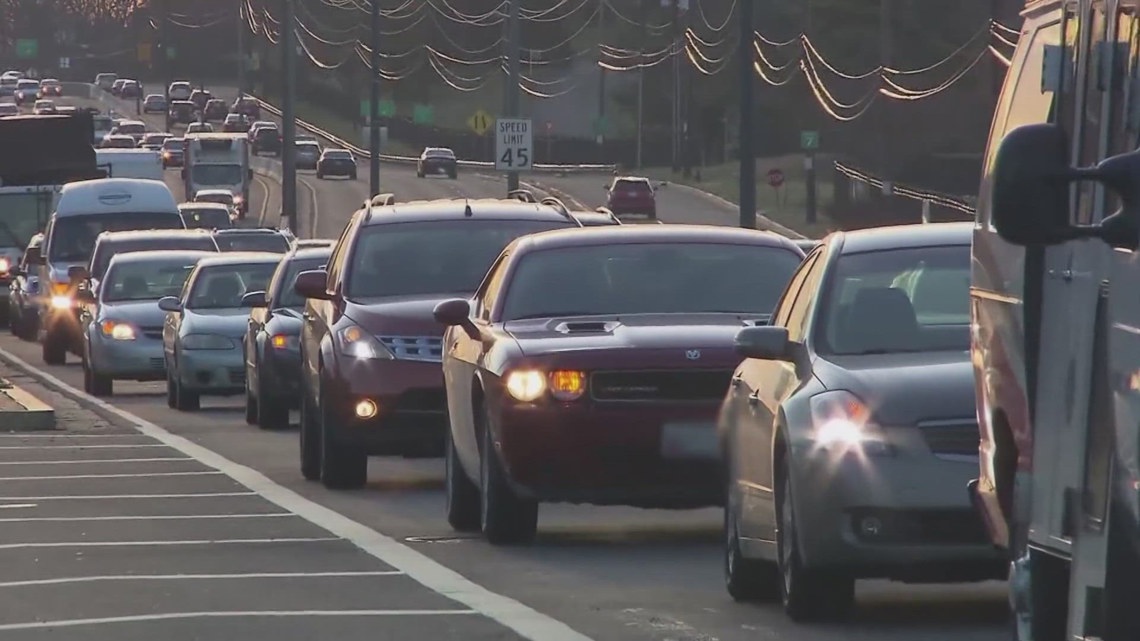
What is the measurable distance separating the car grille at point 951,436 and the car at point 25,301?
33.0 metres

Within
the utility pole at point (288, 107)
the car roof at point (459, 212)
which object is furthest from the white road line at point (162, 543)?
the utility pole at point (288, 107)

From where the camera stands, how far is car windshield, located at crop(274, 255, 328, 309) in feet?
77.5

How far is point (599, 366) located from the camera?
13.0m

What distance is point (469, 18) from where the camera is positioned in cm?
15150

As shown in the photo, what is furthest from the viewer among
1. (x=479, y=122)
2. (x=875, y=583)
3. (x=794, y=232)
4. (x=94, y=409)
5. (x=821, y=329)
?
(x=794, y=232)

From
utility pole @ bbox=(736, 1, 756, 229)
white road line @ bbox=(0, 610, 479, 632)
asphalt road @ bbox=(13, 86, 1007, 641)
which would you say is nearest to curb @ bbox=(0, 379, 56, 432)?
asphalt road @ bbox=(13, 86, 1007, 641)

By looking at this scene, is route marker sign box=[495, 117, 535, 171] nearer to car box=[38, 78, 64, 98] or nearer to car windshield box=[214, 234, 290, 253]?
car windshield box=[214, 234, 290, 253]

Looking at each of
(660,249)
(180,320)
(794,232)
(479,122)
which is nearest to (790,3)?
(794,232)

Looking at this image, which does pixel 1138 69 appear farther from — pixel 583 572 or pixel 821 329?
pixel 583 572

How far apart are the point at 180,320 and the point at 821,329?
17043 mm

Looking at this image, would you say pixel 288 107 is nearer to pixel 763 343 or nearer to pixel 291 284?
pixel 291 284

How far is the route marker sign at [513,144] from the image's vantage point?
139ft

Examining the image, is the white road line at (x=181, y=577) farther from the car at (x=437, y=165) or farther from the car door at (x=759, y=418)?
the car at (x=437, y=165)

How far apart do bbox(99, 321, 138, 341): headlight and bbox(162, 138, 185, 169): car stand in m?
78.3
